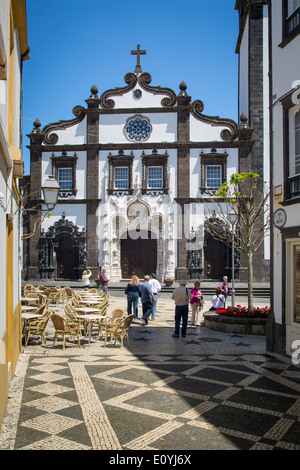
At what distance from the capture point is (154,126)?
1136 inches

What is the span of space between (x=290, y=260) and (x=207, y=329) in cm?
454

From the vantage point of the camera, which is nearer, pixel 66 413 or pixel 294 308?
pixel 66 413

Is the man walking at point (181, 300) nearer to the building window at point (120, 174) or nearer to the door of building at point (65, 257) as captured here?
the building window at point (120, 174)

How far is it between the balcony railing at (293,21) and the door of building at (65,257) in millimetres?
21307

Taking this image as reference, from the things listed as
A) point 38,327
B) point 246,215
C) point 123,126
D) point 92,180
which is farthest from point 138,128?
point 38,327

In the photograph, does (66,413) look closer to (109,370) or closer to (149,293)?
(109,370)

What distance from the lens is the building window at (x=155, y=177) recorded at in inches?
1138

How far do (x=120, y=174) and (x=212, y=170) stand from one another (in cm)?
608

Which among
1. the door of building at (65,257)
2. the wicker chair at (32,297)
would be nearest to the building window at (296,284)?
the wicker chair at (32,297)

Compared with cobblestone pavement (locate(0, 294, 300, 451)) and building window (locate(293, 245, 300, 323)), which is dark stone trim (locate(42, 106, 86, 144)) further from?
building window (locate(293, 245, 300, 323))

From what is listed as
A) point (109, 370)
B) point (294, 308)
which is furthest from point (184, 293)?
point (109, 370)

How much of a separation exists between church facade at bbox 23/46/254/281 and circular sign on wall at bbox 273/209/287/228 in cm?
1755

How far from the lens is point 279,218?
1020 centimetres

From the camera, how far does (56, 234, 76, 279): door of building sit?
29.2 m
